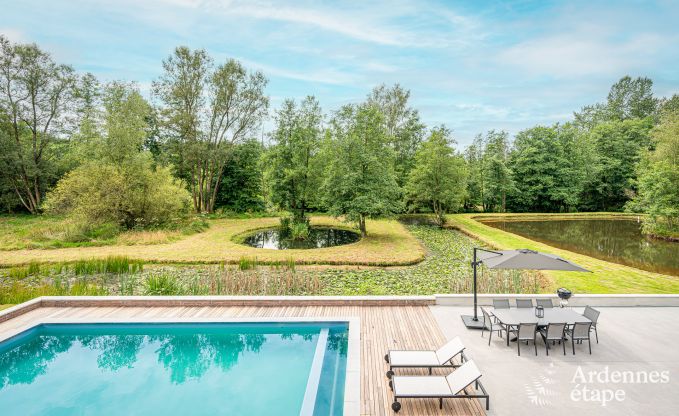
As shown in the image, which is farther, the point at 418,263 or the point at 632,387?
the point at 418,263

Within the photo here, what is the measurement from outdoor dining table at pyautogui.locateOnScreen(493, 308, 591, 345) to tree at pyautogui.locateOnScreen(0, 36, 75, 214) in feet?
109

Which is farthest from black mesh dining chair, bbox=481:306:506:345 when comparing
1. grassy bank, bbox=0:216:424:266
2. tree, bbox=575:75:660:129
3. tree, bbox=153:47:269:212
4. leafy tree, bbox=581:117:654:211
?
tree, bbox=575:75:660:129

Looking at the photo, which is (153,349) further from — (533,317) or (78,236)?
(78,236)

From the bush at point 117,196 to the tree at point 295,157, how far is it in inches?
247

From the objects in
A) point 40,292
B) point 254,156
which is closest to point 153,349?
point 40,292

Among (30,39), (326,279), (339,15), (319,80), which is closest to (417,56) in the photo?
(339,15)

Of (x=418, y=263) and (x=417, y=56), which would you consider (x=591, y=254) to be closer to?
(x=418, y=263)

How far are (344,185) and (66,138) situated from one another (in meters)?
28.6

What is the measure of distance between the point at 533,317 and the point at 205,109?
1081 inches

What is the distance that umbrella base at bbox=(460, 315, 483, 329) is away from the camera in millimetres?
6762

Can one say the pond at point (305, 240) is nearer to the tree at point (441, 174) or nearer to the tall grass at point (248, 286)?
the tree at point (441, 174)

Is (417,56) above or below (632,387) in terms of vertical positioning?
above

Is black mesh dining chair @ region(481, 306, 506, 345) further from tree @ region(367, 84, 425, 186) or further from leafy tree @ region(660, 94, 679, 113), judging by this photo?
leafy tree @ region(660, 94, 679, 113)

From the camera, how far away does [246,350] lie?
6.74 meters
